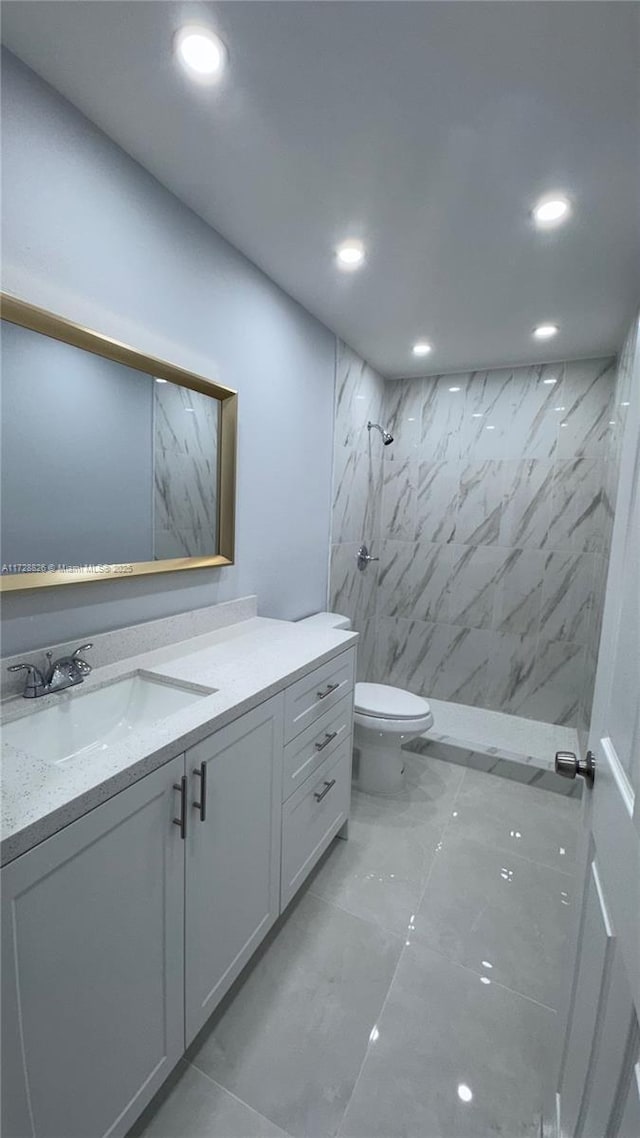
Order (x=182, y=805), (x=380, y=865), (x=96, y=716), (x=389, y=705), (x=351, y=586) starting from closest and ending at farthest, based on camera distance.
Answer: (x=182, y=805)
(x=96, y=716)
(x=380, y=865)
(x=389, y=705)
(x=351, y=586)

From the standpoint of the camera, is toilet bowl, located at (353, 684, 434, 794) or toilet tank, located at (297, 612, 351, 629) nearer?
toilet bowl, located at (353, 684, 434, 794)

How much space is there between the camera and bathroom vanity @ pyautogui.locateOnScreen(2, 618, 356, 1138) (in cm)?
75

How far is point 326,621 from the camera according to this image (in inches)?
97.8

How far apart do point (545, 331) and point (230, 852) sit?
2707 mm

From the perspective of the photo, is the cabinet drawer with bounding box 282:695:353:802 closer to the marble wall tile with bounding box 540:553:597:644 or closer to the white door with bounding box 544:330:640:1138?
the white door with bounding box 544:330:640:1138

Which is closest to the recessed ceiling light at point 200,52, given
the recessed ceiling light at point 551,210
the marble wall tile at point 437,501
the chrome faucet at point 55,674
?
the recessed ceiling light at point 551,210

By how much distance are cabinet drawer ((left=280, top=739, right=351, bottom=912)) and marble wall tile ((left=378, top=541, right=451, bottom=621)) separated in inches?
62.5

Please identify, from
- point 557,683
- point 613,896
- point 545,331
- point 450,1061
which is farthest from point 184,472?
point 557,683

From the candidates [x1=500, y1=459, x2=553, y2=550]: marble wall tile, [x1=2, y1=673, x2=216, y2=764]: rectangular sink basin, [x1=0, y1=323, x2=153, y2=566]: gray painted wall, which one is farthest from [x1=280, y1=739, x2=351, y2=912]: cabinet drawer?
[x1=500, y1=459, x2=553, y2=550]: marble wall tile

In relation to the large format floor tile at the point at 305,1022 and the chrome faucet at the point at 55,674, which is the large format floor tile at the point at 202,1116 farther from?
the chrome faucet at the point at 55,674

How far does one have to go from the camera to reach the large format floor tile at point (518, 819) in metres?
2.03

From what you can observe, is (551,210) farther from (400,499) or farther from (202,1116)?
(202,1116)

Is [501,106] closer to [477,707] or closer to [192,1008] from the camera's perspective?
[192,1008]

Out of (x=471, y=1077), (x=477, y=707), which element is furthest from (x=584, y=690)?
(x=471, y=1077)
